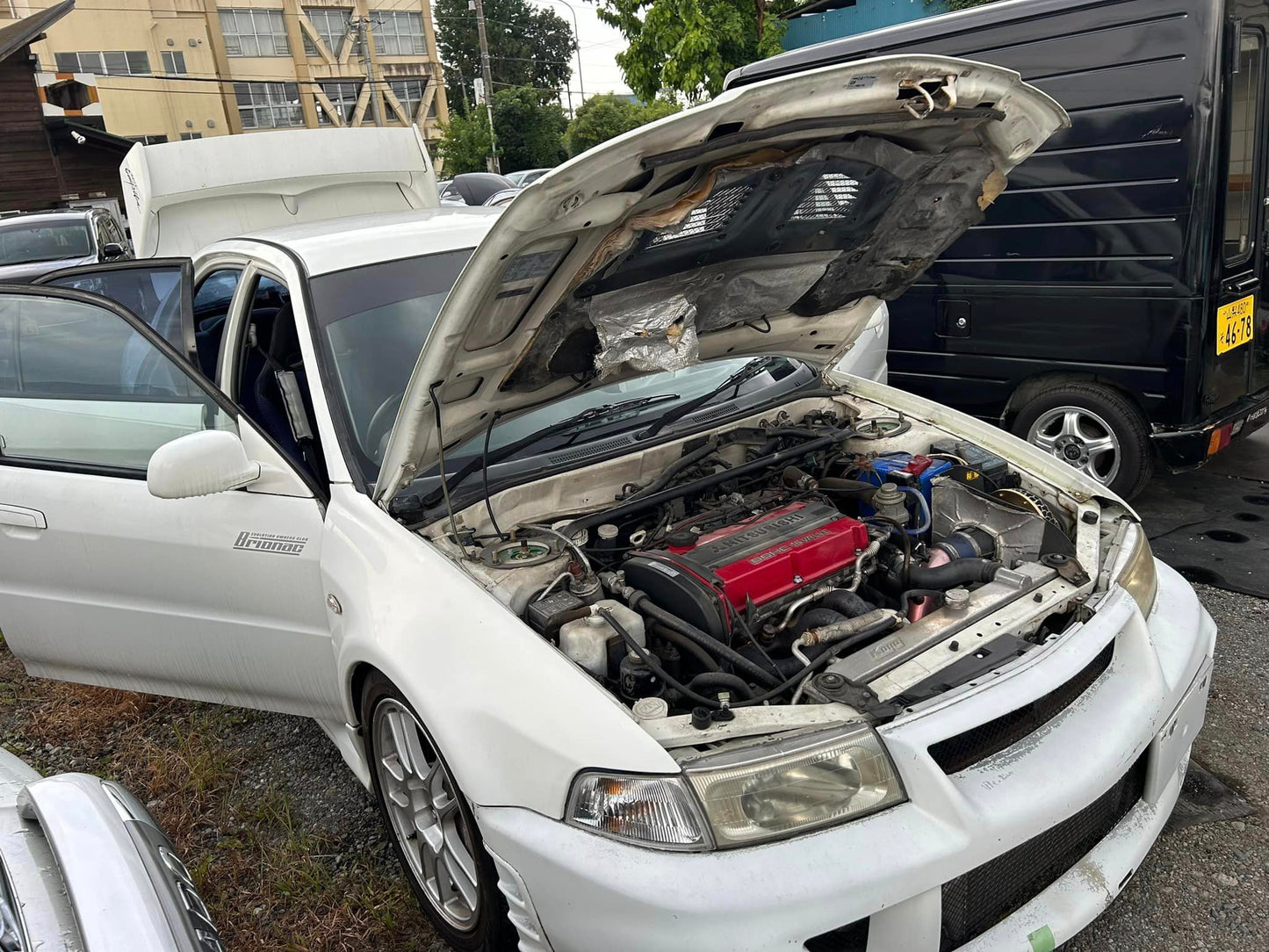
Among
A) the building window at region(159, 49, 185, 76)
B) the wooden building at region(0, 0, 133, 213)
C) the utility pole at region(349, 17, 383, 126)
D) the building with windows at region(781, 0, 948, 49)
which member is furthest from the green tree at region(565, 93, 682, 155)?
the building window at region(159, 49, 185, 76)

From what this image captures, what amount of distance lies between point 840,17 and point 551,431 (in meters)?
11.0

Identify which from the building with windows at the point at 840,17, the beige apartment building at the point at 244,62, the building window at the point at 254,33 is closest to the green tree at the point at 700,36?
the building with windows at the point at 840,17

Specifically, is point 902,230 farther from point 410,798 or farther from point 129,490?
point 129,490

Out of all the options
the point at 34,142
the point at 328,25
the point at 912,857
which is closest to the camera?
the point at 912,857

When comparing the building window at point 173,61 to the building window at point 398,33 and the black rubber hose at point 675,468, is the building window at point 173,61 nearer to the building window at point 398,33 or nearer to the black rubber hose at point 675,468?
the building window at point 398,33

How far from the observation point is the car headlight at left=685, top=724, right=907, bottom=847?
5.29 feet

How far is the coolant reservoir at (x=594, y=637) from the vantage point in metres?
1.98

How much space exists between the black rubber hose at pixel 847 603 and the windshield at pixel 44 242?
1117 centimetres

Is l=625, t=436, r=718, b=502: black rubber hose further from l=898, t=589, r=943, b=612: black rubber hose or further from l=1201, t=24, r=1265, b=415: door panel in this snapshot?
l=1201, t=24, r=1265, b=415: door panel

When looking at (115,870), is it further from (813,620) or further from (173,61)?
(173,61)

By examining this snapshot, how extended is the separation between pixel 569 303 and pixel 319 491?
854mm

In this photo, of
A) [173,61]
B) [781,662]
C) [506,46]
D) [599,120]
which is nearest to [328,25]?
[173,61]

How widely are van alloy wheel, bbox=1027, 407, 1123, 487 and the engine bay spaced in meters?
2.03

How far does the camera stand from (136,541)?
2717 millimetres
